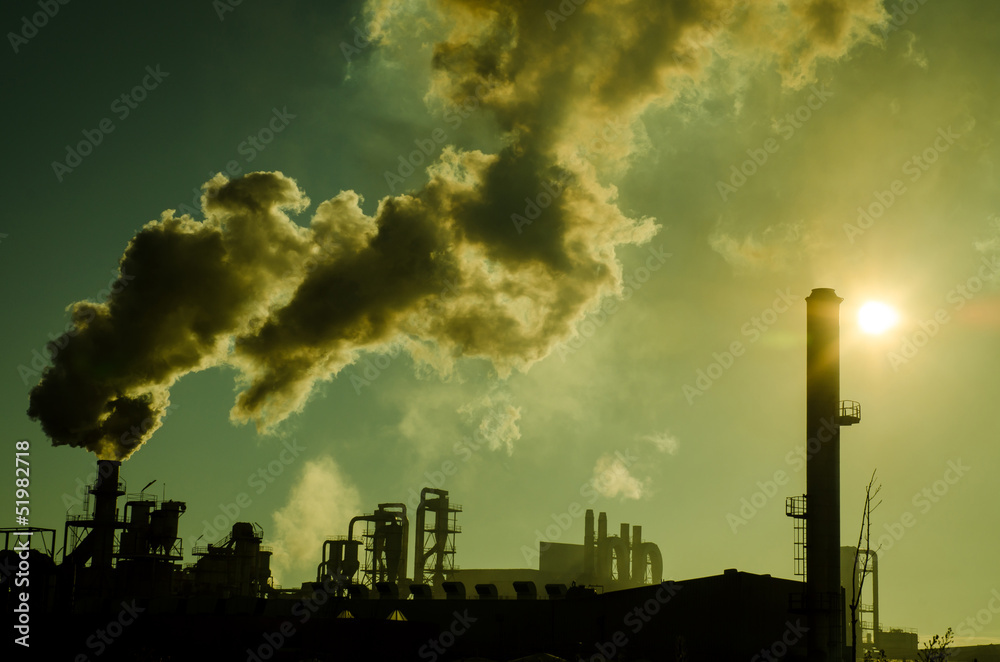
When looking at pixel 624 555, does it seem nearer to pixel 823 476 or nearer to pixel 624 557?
pixel 624 557

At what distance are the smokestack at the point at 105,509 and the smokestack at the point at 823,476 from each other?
31.2 m

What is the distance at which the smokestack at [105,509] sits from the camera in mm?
47000

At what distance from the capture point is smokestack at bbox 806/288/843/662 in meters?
39.3

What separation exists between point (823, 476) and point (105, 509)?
32.8 meters

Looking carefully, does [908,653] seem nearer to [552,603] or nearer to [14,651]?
[552,603]

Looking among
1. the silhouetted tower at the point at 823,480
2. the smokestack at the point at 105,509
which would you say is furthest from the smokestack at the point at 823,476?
the smokestack at the point at 105,509

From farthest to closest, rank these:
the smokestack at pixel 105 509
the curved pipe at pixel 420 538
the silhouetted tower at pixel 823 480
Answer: the curved pipe at pixel 420 538 → the smokestack at pixel 105 509 → the silhouetted tower at pixel 823 480

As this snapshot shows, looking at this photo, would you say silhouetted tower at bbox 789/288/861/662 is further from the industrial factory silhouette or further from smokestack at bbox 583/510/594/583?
smokestack at bbox 583/510/594/583

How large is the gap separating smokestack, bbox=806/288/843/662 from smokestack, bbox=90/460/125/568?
3118cm

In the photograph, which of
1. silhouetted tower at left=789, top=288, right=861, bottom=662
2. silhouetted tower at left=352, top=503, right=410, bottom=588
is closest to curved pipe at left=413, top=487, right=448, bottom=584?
silhouetted tower at left=352, top=503, right=410, bottom=588

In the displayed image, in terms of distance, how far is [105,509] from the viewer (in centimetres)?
4791

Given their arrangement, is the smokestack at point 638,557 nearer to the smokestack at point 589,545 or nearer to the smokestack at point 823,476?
the smokestack at point 589,545

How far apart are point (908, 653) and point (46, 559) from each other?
254ft

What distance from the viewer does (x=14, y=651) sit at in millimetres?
43125
